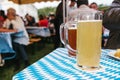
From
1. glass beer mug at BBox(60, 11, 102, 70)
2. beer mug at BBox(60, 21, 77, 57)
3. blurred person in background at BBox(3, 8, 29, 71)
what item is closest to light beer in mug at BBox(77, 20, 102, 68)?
glass beer mug at BBox(60, 11, 102, 70)

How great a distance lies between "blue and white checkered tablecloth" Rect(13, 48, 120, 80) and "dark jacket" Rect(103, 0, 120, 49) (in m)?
0.29

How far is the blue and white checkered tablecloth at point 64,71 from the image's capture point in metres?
0.74

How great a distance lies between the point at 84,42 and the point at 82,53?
0.04 meters

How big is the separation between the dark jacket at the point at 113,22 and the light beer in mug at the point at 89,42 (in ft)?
1.41

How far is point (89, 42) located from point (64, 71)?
0.36 feet

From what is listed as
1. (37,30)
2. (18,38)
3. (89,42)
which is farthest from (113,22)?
(37,30)

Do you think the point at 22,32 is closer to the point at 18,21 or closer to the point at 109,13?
the point at 18,21

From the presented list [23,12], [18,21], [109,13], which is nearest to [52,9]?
[23,12]

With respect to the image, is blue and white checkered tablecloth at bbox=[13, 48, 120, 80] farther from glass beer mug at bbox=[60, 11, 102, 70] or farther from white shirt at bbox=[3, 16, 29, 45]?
white shirt at bbox=[3, 16, 29, 45]

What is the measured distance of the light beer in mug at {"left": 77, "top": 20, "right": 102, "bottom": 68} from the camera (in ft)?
2.60

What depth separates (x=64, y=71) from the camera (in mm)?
806

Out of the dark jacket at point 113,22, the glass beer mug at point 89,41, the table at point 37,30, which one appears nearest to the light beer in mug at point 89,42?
the glass beer mug at point 89,41

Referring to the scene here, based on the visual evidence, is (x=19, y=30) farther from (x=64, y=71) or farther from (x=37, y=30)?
(x=64, y=71)

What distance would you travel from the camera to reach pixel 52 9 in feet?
37.6
